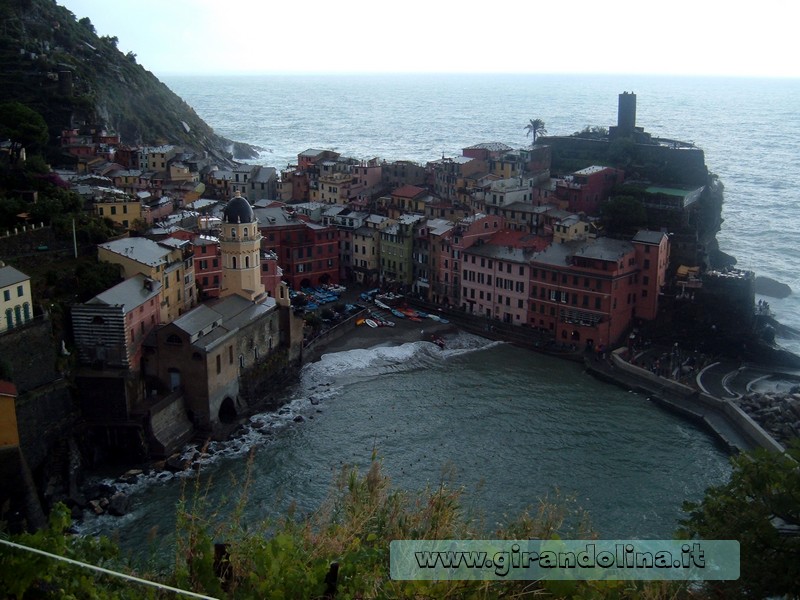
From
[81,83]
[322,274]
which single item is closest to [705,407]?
[322,274]

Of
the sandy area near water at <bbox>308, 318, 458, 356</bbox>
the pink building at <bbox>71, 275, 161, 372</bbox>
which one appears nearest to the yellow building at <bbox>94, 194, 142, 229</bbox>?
the sandy area near water at <bbox>308, 318, 458, 356</bbox>

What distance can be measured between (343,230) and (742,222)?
40.2 m

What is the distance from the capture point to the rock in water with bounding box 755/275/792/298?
54.7 meters

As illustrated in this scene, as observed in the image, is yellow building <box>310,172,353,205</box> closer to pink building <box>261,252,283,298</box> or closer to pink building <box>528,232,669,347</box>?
pink building <box>261,252,283,298</box>

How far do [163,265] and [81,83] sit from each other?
→ 43915mm

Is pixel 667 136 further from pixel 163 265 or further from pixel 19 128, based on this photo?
pixel 163 265

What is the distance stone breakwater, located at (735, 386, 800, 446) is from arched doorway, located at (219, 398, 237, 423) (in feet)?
64.6

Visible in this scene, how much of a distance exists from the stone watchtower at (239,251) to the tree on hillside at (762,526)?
26.6 metres

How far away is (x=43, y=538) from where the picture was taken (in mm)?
9445

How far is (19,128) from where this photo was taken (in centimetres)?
4919

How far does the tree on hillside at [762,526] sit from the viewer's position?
12688mm

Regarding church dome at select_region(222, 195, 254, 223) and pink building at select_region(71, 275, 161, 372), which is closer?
pink building at select_region(71, 275, 161, 372)

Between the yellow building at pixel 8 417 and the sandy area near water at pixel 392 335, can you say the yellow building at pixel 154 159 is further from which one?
the yellow building at pixel 8 417

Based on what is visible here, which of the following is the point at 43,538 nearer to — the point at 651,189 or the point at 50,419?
the point at 50,419
